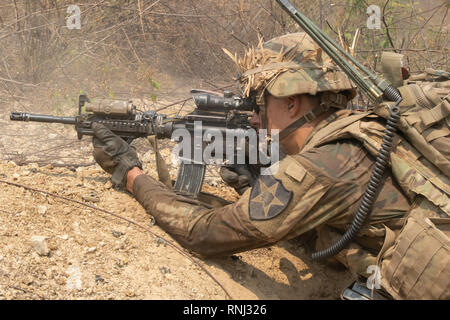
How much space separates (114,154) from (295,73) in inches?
68.5

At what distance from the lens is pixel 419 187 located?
2609mm

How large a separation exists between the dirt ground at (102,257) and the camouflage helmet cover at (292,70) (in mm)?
1305

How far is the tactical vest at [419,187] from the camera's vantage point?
2.54 m

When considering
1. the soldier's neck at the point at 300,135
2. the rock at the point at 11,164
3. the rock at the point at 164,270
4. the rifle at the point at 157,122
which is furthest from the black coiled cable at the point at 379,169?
the rock at the point at 11,164

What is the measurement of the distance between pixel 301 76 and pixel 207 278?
4.84 ft

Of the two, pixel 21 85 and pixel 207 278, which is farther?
pixel 21 85

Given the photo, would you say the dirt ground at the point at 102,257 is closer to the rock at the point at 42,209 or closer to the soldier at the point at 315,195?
the rock at the point at 42,209

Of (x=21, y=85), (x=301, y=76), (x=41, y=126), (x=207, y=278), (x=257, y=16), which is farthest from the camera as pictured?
(x=257, y=16)

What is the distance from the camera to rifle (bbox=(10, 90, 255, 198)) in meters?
4.01

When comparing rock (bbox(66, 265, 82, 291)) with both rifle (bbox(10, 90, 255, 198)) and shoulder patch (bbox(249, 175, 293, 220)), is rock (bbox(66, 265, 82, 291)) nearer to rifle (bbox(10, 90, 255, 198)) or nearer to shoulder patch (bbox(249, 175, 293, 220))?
shoulder patch (bbox(249, 175, 293, 220))

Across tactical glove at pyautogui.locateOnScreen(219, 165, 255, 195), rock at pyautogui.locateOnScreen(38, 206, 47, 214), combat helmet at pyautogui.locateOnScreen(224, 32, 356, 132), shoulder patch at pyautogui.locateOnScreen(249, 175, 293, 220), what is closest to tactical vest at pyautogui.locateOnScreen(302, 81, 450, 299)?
combat helmet at pyautogui.locateOnScreen(224, 32, 356, 132)

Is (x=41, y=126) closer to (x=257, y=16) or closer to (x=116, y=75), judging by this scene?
(x=116, y=75)

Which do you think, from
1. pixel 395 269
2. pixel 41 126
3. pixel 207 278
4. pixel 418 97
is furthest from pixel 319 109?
pixel 41 126

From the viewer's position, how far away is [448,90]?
2754 millimetres
